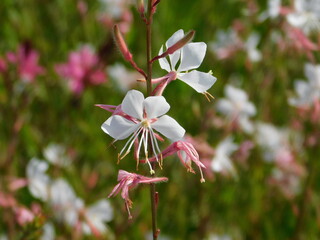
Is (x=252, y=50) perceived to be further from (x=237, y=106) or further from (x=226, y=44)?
(x=237, y=106)

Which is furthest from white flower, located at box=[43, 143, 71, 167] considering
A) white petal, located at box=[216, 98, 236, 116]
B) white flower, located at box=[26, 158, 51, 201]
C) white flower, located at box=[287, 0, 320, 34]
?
white flower, located at box=[287, 0, 320, 34]

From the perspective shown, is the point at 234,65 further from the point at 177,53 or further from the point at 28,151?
the point at 177,53

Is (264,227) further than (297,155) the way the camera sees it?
No

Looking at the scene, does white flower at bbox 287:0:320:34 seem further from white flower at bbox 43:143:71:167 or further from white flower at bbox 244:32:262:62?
white flower at bbox 43:143:71:167

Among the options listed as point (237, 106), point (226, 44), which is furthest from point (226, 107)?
point (226, 44)

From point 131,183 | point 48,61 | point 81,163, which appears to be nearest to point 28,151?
point 81,163
